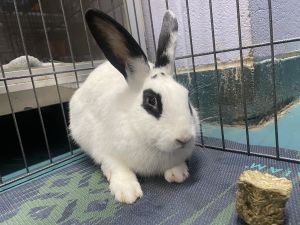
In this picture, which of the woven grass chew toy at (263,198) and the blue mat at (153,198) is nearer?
the woven grass chew toy at (263,198)

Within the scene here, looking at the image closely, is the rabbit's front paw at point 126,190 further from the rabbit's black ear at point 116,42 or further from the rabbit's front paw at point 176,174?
the rabbit's black ear at point 116,42

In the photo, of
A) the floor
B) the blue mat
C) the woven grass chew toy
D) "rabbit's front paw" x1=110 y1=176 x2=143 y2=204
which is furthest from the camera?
the floor

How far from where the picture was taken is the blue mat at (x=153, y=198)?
0.89 metres

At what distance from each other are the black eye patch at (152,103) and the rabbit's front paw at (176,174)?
0.25 metres

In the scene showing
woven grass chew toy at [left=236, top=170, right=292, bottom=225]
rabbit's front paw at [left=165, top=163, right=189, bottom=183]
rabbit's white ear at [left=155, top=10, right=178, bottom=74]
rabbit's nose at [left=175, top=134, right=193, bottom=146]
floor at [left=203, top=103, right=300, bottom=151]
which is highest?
rabbit's white ear at [left=155, top=10, right=178, bottom=74]

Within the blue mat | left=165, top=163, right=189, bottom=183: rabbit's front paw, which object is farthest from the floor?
left=165, top=163, right=189, bottom=183: rabbit's front paw

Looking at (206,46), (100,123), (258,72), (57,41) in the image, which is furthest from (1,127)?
(258,72)

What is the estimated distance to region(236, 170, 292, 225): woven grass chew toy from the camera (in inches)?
28.5

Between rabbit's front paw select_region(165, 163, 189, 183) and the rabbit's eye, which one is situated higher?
the rabbit's eye

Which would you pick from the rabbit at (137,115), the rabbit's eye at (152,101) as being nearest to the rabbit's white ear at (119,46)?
the rabbit at (137,115)

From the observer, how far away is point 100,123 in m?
1.18

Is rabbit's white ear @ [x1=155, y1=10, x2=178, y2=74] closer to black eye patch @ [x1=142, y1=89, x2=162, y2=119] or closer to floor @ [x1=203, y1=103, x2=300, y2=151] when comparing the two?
black eye patch @ [x1=142, y1=89, x2=162, y2=119]

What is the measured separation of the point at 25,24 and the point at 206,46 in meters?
1.37

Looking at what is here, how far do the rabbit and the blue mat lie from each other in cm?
5
